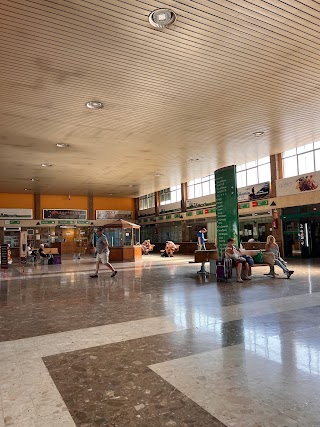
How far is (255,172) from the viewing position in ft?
64.4

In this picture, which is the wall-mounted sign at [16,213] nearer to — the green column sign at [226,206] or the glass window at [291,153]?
the glass window at [291,153]

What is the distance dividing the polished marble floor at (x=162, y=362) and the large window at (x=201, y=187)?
17114 millimetres

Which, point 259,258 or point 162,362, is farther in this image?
point 259,258

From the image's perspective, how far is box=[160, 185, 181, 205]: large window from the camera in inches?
1067

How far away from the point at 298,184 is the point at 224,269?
9214 mm

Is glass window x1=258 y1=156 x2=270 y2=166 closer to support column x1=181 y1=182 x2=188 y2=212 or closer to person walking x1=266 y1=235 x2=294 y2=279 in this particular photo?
support column x1=181 y1=182 x2=188 y2=212

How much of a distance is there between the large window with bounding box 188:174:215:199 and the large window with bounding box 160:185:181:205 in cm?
153

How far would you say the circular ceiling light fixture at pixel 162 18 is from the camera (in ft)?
16.9

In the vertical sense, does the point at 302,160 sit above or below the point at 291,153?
below

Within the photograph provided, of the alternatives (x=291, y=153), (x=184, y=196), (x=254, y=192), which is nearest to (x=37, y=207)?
(x=184, y=196)

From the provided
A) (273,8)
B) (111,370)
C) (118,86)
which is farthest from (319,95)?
(111,370)

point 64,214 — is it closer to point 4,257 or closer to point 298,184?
point 4,257

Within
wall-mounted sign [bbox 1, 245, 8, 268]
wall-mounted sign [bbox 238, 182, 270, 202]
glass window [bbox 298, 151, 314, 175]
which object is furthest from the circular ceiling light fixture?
wall-mounted sign [bbox 238, 182, 270, 202]

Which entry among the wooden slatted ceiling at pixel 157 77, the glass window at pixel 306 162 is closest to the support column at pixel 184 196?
the glass window at pixel 306 162
